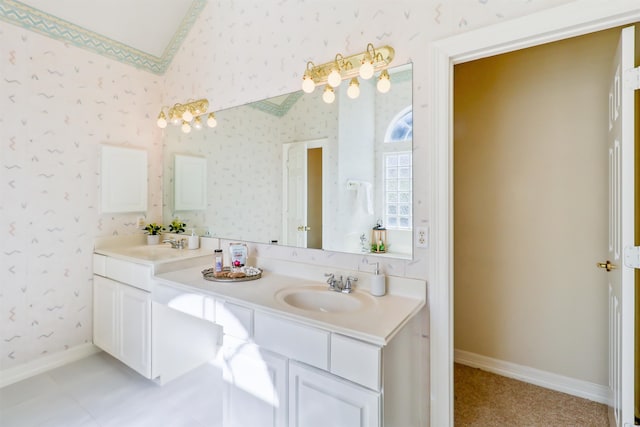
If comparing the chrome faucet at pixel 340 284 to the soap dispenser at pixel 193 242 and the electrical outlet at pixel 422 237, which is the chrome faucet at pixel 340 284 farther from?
the soap dispenser at pixel 193 242

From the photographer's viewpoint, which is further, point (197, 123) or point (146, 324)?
point (197, 123)

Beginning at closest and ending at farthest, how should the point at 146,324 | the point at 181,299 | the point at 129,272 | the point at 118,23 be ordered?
the point at 181,299 < the point at 146,324 < the point at 129,272 < the point at 118,23

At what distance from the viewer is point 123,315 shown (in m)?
2.23

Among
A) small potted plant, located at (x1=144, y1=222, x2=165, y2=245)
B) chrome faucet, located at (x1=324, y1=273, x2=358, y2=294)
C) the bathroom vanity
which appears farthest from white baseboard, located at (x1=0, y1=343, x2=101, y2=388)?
chrome faucet, located at (x1=324, y1=273, x2=358, y2=294)

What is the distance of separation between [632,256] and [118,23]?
3630mm

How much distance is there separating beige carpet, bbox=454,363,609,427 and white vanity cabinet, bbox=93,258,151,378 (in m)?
2.07

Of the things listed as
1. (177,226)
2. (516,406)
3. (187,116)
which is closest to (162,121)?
(187,116)

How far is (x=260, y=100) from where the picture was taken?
7.25 feet

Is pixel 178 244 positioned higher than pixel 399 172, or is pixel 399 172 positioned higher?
pixel 399 172

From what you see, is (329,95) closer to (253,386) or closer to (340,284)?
(340,284)

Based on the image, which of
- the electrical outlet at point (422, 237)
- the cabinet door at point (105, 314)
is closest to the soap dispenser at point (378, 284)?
the electrical outlet at point (422, 237)

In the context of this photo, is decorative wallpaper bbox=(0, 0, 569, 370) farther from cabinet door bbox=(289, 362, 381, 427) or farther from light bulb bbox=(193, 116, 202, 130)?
cabinet door bbox=(289, 362, 381, 427)

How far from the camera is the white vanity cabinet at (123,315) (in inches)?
81.7

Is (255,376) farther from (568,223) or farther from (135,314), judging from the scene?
(568,223)
